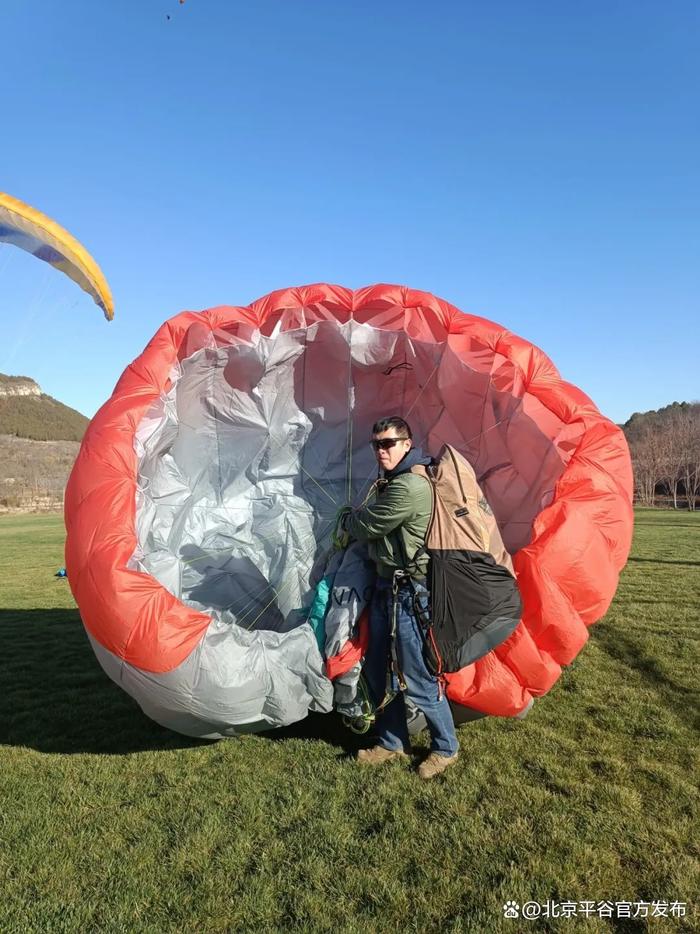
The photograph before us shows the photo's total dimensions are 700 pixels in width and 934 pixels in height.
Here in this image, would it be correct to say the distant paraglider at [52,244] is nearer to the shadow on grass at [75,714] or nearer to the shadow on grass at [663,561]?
the shadow on grass at [75,714]

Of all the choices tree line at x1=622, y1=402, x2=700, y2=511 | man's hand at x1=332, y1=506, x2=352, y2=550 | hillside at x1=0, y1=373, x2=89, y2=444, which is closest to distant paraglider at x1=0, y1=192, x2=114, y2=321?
man's hand at x1=332, y1=506, x2=352, y2=550

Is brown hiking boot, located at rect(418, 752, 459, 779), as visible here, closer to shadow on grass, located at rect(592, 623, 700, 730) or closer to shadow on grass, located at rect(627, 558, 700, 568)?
shadow on grass, located at rect(592, 623, 700, 730)

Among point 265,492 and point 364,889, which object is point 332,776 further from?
point 265,492

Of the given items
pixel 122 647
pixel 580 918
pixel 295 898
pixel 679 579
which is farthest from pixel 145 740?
pixel 679 579

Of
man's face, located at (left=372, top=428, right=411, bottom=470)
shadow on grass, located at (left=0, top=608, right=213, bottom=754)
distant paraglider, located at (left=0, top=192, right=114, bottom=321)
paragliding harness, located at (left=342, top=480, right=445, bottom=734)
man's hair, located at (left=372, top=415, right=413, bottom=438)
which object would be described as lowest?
shadow on grass, located at (left=0, top=608, right=213, bottom=754)

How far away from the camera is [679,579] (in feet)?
28.3

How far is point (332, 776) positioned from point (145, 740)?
123 cm

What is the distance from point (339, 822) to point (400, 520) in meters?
1.32

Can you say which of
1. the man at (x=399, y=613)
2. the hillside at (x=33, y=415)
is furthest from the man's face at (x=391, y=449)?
→ the hillside at (x=33, y=415)

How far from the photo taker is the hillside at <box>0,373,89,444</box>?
68.8 metres

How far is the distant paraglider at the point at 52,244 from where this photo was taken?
485cm

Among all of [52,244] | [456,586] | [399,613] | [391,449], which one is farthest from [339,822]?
[52,244]

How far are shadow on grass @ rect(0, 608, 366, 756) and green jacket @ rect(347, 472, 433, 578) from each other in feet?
3.60

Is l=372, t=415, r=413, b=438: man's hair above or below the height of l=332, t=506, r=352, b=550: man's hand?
above
